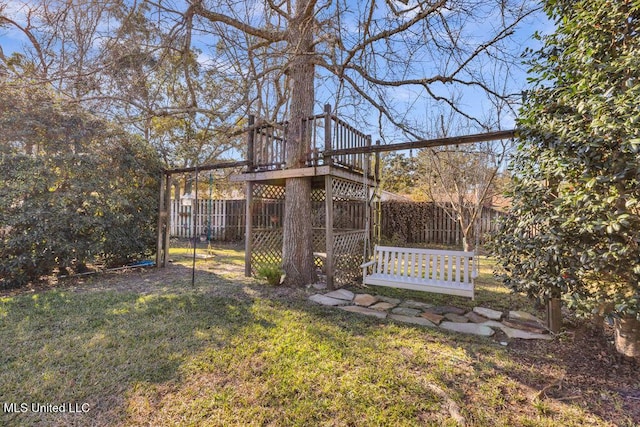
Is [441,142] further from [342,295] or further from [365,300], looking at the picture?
[342,295]

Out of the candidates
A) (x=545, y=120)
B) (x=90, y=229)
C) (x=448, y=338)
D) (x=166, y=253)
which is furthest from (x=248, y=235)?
(x=545, y=120)

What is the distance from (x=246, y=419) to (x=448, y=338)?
7.03 ft

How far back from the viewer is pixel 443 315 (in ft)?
12.6

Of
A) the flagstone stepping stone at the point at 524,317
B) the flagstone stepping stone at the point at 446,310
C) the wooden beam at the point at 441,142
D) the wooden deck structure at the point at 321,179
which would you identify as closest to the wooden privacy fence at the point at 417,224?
the wooden deck structure at the point at 321,179

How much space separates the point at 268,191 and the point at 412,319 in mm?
3940

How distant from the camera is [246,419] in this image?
192 cm

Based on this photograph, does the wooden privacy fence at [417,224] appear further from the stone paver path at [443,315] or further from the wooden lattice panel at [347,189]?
the stone paver path at [443,315]

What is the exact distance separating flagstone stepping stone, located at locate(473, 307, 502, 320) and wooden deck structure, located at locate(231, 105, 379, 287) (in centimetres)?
164

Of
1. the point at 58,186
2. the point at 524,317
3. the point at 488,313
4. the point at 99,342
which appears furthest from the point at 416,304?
the point at 58,186

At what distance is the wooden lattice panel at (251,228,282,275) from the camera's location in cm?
621

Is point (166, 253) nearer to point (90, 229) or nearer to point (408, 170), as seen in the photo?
point (90, 229)

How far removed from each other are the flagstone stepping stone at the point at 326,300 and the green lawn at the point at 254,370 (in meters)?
0.36

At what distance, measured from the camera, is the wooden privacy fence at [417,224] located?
38.0 feet

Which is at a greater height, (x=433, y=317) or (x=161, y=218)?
(x=161, y=218)
